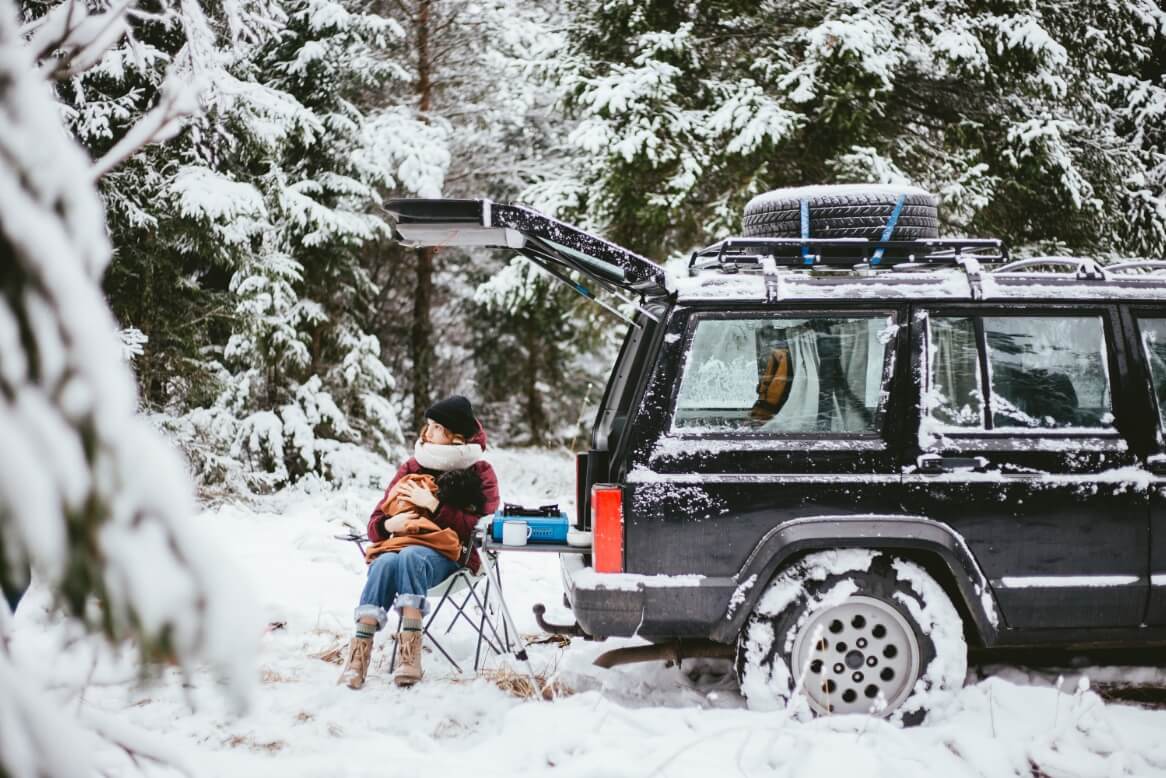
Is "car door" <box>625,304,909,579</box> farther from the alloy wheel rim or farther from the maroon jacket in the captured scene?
the maroon jacket

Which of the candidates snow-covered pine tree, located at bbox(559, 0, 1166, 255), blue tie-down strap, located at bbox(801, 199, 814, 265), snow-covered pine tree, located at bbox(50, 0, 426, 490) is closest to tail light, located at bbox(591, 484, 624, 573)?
blue tie-down strap, located at bbox(801, 199, 814, 265)

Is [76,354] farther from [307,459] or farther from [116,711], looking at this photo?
[307,459]

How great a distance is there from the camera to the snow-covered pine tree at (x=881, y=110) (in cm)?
830

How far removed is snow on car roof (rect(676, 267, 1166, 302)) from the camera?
11.5ft

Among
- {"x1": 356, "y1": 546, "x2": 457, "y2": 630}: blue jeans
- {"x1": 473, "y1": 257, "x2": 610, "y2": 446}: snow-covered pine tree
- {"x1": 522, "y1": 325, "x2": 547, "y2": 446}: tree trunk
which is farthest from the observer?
{"x1": 522, "y1": 325, "x2": 547, "y2": 446}: tree trunk

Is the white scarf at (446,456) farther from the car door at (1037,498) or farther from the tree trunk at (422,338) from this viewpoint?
the tree trunk at (422,338)

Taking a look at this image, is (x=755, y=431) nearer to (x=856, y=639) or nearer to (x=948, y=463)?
(x=948, y=463)

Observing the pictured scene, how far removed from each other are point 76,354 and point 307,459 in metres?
8.41

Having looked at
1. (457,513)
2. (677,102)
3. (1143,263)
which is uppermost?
(677,102)

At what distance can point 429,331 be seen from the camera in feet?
42.5

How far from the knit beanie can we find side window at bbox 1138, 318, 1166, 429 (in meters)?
3.30

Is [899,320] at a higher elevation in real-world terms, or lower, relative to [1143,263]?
lower

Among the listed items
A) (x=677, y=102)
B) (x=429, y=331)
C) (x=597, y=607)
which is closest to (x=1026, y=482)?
(x=597, y=607)

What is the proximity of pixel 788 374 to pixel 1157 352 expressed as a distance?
1687 millimetres
